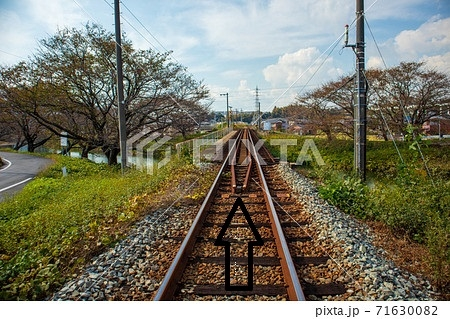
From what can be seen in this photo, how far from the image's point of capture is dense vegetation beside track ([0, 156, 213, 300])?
3479 mm

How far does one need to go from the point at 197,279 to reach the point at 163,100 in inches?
546

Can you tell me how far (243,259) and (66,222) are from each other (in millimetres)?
3226

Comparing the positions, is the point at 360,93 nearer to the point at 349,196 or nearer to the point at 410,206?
the point at 349,196

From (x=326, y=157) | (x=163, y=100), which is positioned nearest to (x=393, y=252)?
(x=326, y=157)

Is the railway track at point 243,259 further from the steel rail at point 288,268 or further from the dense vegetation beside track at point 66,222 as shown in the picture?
the dense vegetation beside track at point 66,222

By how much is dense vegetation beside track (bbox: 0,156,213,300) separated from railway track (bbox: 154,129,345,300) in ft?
3.83

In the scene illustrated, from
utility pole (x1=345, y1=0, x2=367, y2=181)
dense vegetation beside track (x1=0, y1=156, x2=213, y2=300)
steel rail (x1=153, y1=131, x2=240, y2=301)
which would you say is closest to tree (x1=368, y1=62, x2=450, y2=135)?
utility pole (x1=345, y1=0, x2=367, y2=181)

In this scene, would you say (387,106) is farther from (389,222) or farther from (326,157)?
(389,222)

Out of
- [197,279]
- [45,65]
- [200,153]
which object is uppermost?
[45,65]

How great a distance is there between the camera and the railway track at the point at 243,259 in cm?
300

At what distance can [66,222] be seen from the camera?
5.28 metres

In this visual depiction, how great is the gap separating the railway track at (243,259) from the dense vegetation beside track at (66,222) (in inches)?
45.9

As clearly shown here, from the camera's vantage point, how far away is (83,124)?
55.9 ft
